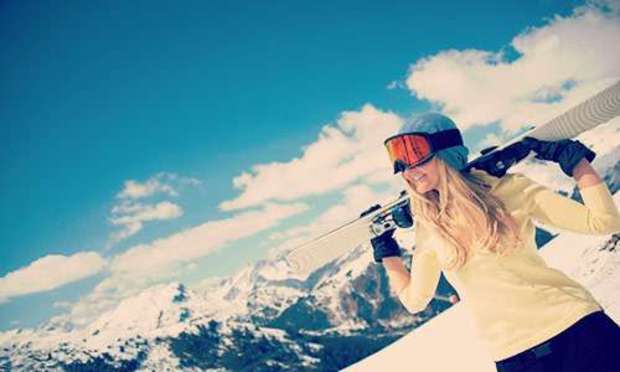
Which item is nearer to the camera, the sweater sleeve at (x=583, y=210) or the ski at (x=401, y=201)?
the sweater sleeve at (x=583, y=210)

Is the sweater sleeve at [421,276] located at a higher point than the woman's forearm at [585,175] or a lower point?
lower

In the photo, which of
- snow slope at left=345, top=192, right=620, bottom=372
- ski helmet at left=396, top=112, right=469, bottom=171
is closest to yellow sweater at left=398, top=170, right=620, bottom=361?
ski helmet at left=396, top=112, right=469, bottom=171

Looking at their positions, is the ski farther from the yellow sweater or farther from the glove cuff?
the yellow sweater

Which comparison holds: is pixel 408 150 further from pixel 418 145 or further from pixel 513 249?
pixel 513 249

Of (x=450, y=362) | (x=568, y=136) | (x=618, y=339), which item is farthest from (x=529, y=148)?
(x=450, y=362)

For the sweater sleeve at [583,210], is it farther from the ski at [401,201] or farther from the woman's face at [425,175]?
the woman's face at [425,175]

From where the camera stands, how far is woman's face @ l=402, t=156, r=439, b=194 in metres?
3.78

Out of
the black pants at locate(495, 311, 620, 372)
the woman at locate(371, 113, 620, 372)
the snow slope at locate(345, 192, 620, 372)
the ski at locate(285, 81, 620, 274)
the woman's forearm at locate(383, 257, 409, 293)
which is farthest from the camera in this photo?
the snow slope at locate(345, 192, 620, 372)

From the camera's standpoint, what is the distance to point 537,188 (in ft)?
11.2

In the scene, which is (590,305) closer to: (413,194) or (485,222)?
(485,222)

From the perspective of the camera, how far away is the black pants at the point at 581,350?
123 inches

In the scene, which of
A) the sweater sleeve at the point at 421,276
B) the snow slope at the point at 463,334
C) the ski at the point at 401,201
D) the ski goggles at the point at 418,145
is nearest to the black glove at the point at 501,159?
the ski at the point at 401,201

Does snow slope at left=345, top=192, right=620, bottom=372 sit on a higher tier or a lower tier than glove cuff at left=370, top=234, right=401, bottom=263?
lower

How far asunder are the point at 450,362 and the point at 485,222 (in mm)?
10724
